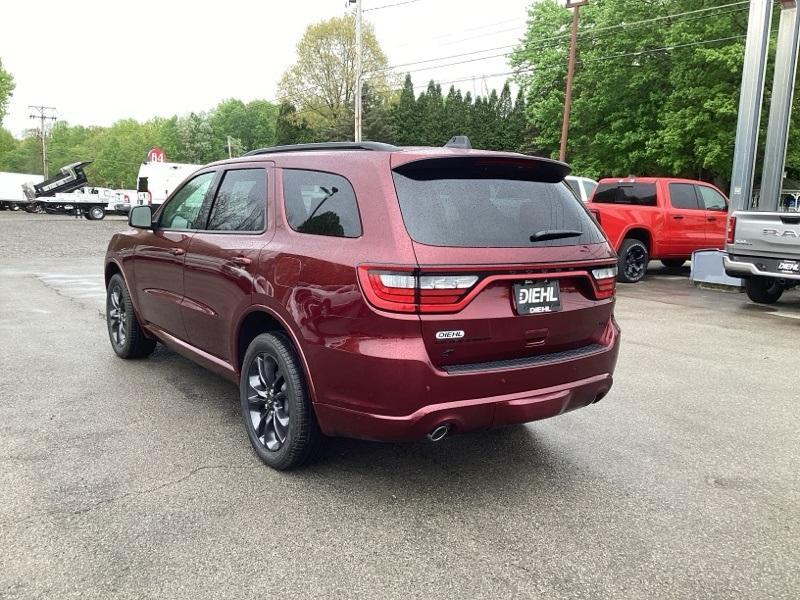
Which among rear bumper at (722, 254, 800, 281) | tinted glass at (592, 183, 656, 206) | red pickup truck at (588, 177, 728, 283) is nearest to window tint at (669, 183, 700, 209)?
red pickup truck at (588, 177, 728, 283)

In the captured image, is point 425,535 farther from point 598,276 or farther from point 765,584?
point 598,276

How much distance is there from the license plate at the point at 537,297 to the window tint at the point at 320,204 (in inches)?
31.8

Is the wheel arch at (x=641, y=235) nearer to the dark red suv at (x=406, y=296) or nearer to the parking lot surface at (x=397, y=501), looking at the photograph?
the parking lot surface at (x=397, y=501)

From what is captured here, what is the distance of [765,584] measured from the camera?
2.53 m

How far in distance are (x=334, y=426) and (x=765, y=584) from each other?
1.89 meters

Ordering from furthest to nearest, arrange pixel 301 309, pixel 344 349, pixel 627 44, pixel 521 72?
pixel 521 72, pixel 627 44, pixel 301 309, pixel 344 349

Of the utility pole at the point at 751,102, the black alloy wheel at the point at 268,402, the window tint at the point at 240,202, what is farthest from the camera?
the utility pole at the point at 751,102

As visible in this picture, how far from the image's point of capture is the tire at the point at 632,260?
12.5m

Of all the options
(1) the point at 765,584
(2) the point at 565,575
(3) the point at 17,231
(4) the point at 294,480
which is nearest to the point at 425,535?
(2) the point at 565,575

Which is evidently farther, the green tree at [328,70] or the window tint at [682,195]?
the green tree at [328,70]

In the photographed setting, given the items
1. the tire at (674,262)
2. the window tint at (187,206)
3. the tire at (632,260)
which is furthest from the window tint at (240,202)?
the tire at (674,262)

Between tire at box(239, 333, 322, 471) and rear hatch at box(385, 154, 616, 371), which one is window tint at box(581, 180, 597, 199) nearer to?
rear hatch at box(385, 154, 616, 371)

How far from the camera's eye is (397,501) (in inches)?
125

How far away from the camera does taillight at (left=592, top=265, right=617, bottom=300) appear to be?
3398 mm
